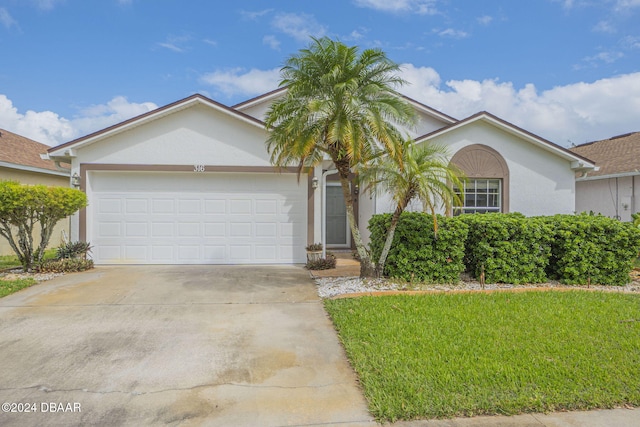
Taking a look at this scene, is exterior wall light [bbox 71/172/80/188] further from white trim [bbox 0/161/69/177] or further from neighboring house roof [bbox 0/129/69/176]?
neighboring house roof [bbox 0/129/69/176]

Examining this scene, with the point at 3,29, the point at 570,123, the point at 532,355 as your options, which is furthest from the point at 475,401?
the point at 570,123

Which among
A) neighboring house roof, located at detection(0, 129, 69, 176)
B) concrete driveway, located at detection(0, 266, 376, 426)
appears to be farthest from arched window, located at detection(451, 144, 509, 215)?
neighboring house roof, located at detection(0, 129, 69, 176)

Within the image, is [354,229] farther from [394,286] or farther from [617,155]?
[617,155]

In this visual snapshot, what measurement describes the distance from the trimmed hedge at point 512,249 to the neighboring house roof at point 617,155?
7168 millimetres

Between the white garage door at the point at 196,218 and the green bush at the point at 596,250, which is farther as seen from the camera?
the white garage door at the point at 196,218

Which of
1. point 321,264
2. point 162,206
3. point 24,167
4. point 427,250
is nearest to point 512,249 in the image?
point 427,250

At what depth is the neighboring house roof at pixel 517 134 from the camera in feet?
36.6

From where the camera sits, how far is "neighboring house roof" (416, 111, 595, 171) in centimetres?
1114

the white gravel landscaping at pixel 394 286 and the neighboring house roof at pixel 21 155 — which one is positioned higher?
the neighboring house roof at pixel 21 155

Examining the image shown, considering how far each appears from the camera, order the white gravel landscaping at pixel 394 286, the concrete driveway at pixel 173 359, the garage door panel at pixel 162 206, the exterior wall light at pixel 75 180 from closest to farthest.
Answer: the concrete driveway at pixel 173 359 < the white gravel landscaping at pixel 394 286 < the exterior wall light at pixel 75 180 < the garage door panel at pixel 162 206

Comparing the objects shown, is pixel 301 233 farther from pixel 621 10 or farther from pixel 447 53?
pixel 621 10

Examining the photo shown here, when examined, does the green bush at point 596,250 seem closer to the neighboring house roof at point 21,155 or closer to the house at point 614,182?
the house at point 614,182

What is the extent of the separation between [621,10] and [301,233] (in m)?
13.1

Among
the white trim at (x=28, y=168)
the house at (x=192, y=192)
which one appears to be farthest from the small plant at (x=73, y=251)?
the white trim at (x=28, y=168)
